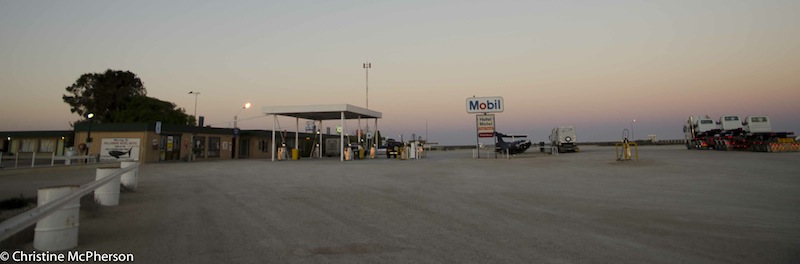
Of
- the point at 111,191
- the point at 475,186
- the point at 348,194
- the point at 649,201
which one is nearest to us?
the point at 111,191

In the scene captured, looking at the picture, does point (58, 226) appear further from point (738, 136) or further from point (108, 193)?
point (738, 136)

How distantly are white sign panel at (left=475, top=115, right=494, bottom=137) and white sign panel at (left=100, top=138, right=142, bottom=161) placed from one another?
24111mm

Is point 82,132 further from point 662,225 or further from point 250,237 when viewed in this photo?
point 662,225

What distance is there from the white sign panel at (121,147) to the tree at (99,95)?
90.2ft

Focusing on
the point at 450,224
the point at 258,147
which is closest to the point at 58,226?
the point at 450,224

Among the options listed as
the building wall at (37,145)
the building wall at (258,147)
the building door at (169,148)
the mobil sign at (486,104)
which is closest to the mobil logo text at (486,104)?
the mobil sign at (486,104)

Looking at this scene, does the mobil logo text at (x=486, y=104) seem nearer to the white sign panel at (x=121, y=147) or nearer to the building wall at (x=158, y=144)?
the building wall at (x=158, y=144)

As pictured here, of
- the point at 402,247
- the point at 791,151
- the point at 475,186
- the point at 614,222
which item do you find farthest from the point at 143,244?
the point at 791,151

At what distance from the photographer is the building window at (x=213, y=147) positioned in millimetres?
35344

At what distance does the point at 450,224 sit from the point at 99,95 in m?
59.6

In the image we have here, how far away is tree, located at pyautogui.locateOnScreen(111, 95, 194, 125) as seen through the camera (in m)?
50.3

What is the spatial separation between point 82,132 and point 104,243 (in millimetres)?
30846

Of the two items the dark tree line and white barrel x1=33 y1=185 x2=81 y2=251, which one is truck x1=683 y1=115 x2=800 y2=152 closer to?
white barrel x1=33 y1=185 x2=81 y2=251

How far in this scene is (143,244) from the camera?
5.34 m
